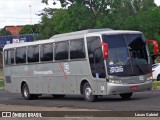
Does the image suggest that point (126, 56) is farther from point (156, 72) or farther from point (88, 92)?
point (156, 72)

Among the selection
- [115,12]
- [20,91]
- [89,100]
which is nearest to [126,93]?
[89,100]

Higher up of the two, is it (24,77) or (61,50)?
(61,50)

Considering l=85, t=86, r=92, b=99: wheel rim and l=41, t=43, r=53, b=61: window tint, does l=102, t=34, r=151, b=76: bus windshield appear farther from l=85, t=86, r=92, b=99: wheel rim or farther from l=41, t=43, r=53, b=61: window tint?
l=41, t=43, r=53, b=61: window tint

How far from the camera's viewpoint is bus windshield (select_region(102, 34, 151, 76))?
75.1 ft

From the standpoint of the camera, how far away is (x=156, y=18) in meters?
78.7

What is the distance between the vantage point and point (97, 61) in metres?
23.3

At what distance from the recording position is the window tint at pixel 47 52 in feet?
89.0

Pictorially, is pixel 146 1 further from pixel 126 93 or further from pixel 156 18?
pixel 126 93

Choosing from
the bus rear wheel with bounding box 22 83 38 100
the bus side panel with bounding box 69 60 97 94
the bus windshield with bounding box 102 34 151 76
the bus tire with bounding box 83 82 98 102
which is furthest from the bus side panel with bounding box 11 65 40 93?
the bus windshield with bounding box 102 34 151 76

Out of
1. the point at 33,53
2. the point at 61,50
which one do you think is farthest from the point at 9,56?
the point at 61,50

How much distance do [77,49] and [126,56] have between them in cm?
257

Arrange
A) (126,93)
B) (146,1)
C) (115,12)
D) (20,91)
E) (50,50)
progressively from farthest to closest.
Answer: (146,1)
(115,12)
(20,91)
(50,50)
(126,93)

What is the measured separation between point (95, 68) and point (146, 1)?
305 ft

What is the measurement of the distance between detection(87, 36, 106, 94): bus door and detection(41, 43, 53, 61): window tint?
148 inches
